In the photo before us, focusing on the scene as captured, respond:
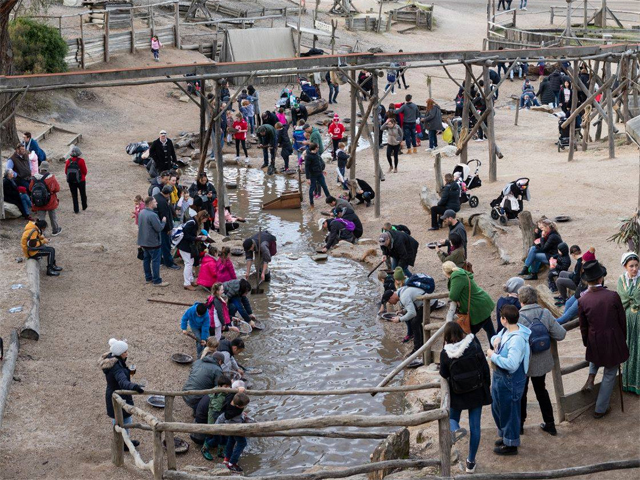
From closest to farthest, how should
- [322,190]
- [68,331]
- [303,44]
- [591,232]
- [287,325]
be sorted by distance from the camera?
1. [68,331]
2. [287,325]
3. [591,232]
4. [322,190]
5. [303,44]

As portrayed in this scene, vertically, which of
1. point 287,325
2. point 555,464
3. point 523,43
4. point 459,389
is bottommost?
point 287,325

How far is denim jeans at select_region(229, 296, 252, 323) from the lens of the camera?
13.9m

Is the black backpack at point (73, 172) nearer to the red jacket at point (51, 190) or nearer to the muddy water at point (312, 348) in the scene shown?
the red jacket at point (51, 190)

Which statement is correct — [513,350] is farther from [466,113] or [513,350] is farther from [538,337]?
[466,113]

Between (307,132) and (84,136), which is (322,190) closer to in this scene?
(307,132)

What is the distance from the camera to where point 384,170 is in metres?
23.7

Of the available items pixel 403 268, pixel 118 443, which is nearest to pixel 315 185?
pixel 403 268

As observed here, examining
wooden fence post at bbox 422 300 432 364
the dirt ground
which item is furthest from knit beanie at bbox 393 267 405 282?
the dirt ground

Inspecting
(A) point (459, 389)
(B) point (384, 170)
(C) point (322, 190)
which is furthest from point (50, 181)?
(A) point (459, 389)

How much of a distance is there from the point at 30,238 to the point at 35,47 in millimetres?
15531

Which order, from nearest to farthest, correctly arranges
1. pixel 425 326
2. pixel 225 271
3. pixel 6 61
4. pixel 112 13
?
pixel 425 326 < pixel 225 271 < pixel 6 61 < pixel 112 13

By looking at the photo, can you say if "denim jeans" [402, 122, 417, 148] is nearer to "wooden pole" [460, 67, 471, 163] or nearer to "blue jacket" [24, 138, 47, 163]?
"wooden pole" [460, 67, 471, 163]

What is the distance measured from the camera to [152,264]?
615 inches

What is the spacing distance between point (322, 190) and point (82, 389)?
1201 cm
